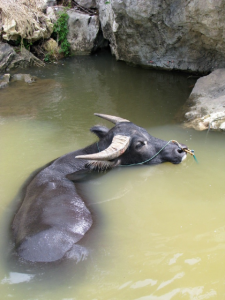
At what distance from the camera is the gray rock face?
6219mm

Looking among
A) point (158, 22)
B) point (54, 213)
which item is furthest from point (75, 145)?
point (158, 22)

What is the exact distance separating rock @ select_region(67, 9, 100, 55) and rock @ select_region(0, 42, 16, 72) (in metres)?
2.26

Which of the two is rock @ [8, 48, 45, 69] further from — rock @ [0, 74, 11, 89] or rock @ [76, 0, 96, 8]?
rock @ [76, 0, 96, 8]

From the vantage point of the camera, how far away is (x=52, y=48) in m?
10.4

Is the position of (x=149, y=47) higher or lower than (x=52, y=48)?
higher

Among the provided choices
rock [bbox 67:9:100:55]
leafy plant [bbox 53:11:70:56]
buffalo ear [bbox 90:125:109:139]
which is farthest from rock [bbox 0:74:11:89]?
buffalo ear [bbox 90:125:109:139]

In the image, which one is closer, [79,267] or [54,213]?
[79,267]

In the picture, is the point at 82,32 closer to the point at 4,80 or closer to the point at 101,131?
the point at 4,80

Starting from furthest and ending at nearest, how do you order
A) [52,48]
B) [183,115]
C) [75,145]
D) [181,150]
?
[52,48] < [183,115] < [75,145] < [181,150]

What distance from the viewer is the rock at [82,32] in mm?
10609

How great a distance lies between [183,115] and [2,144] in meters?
3.17

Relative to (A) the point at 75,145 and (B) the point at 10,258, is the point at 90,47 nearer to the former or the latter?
(A) the point at 75,145

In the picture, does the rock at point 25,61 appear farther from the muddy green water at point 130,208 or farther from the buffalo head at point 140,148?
the buffalo head at point 140,148

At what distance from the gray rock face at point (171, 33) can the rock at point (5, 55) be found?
3.13m
